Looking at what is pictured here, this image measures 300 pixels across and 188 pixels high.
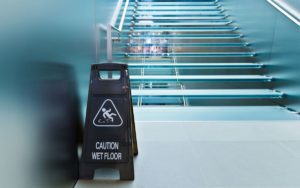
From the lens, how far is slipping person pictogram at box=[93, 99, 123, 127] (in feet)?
4.20

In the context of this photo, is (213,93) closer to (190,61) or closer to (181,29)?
(190,61)

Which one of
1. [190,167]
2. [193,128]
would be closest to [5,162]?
[190,167]

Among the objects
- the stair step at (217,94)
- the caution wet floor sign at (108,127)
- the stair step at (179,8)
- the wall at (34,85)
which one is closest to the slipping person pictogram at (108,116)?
the caution wet floor sign at (108,127)

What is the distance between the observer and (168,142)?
68.0 inches

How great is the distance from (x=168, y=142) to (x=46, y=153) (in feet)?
3.28

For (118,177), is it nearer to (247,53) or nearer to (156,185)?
(156,185)

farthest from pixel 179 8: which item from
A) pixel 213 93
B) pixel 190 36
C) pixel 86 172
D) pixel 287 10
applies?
pixel 86 172

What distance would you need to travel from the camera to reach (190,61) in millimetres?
3406

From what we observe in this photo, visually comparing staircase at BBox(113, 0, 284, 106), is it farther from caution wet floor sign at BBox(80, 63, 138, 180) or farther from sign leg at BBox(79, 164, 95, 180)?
sign leg at BBox(79, 164, 95, 180)

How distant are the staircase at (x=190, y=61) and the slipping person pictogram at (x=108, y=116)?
44.9 inches

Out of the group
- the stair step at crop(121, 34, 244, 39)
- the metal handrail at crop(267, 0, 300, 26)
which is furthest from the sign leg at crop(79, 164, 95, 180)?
the stair step at crop(121, 34, 244, 39)

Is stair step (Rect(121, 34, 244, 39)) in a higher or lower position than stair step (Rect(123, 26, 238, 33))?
lower

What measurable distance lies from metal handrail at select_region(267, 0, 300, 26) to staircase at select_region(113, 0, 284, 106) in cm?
70

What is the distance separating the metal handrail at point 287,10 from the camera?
2504 mm
